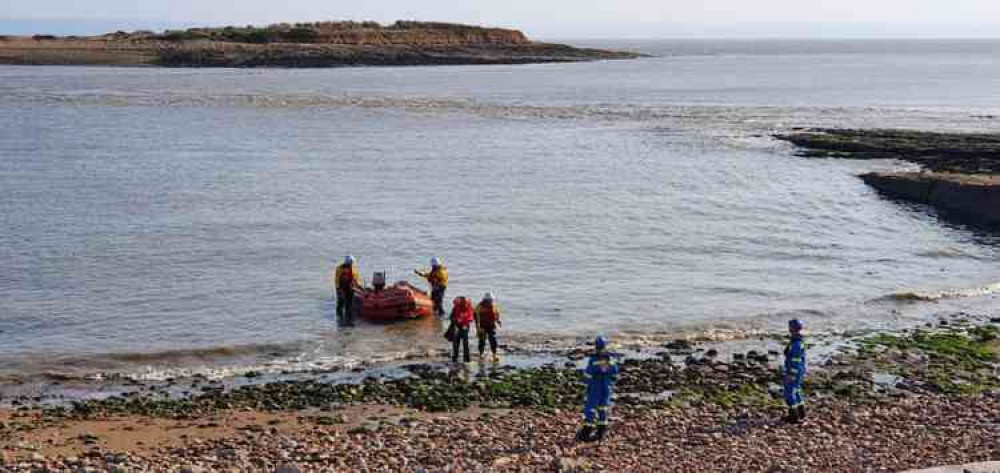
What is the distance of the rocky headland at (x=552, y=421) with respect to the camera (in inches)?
541

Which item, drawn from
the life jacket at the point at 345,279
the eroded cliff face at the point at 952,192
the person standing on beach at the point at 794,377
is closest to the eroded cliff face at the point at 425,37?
the eroded cliff face at the point at 952,192

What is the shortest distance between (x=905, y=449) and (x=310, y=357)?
10.1m

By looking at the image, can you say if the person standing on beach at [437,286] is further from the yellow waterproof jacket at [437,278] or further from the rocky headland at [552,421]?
the rocky headland at [552,421]

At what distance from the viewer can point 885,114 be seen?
245 ft

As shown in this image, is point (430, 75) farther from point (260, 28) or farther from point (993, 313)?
point (993, 313)

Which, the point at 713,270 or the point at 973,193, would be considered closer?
the point at 713,270

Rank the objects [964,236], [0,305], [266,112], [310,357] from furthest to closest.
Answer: [266,112] → [964,236] → [0,305] → [310,357]

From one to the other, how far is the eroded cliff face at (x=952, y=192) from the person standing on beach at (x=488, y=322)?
20.7 metres

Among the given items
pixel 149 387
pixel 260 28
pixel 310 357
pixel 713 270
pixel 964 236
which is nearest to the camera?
pixel 149 387

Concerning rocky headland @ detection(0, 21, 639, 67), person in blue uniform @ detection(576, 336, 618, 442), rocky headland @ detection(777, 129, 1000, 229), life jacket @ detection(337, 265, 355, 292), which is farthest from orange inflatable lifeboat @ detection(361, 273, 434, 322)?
rocky headland @ detection(0, 21, 639, 67)

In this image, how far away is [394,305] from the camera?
2253 cm

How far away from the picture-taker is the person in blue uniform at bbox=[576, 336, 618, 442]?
14.8 metres

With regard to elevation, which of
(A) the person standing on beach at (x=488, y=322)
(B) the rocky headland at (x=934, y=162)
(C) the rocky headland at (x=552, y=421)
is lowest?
(C) the rocky headland at (x=552, y=421)

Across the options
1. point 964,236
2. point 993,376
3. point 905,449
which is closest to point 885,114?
point 964,236
